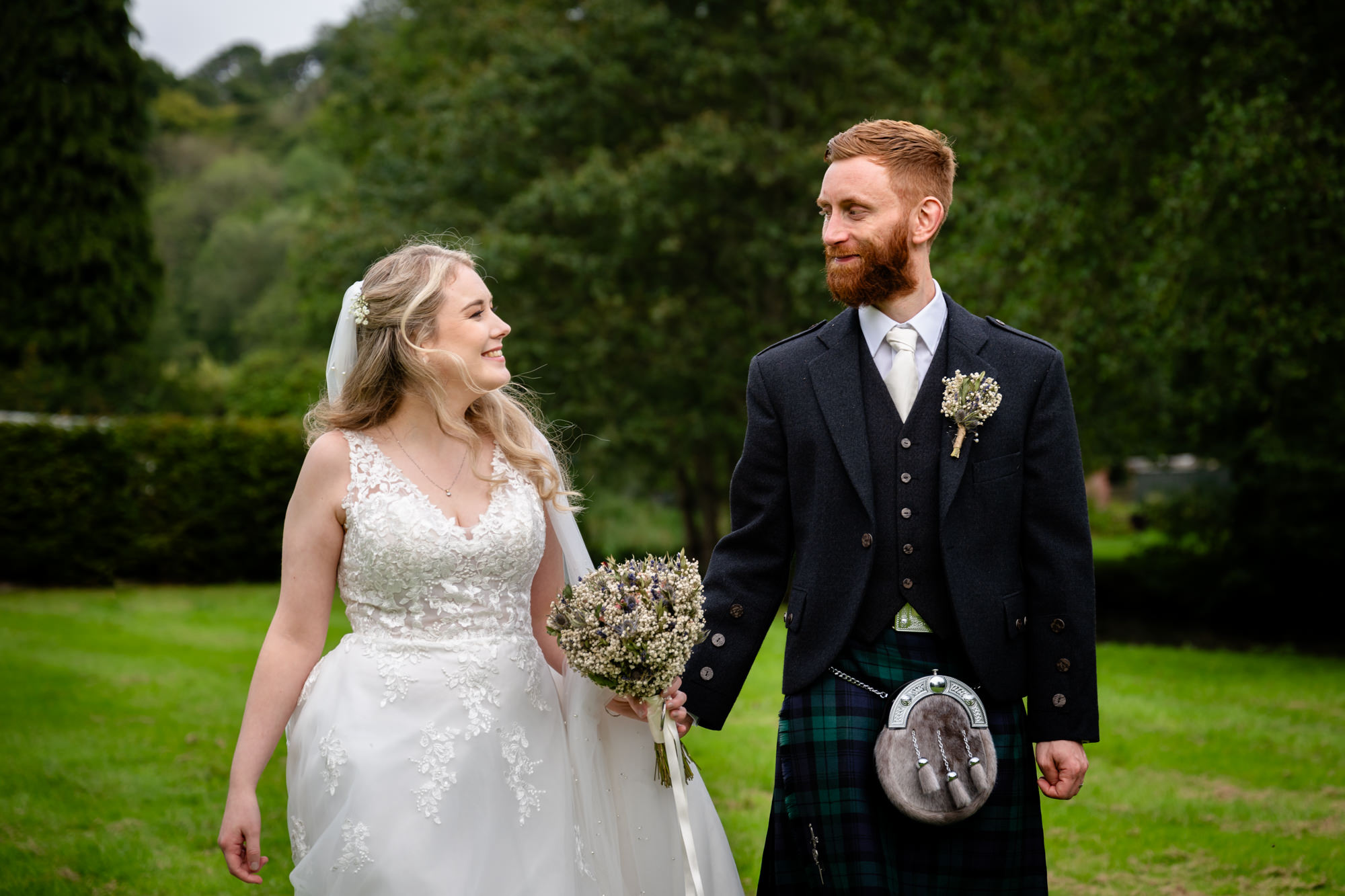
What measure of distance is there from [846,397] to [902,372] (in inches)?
6.8

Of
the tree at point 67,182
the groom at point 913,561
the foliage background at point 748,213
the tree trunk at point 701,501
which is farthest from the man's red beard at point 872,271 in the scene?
the tree at point 67,182

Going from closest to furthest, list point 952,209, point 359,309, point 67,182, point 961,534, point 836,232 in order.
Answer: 1. point 961,534
2. point 836,232
3. point 359,309
4. point 952,209
5. point 67,182

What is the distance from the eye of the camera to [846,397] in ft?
10.8

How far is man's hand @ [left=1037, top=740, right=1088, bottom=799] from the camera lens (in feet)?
10.2

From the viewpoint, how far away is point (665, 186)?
17203mm

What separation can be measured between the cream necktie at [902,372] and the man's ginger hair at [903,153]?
0.37 meters

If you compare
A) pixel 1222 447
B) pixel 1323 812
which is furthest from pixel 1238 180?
pixel 1222 447

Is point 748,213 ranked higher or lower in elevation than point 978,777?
higher

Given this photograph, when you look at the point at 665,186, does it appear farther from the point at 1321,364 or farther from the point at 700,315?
the point at 1321,364

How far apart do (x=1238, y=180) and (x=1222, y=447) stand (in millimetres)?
7654

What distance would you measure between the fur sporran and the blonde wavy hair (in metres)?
1.25

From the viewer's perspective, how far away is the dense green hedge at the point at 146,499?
17500 mm

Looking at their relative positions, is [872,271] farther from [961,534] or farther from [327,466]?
[327,466]

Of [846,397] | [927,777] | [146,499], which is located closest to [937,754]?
[927,777]
